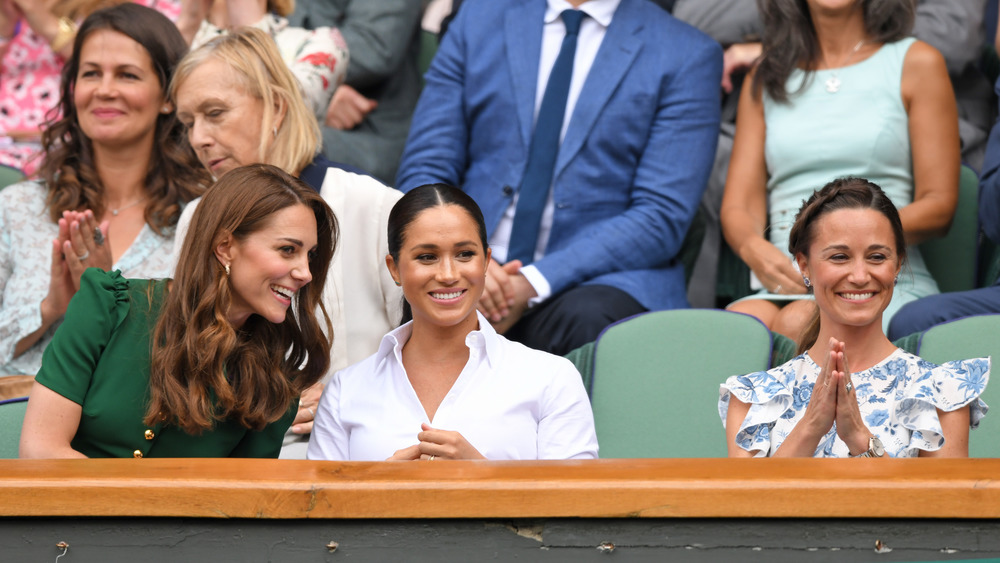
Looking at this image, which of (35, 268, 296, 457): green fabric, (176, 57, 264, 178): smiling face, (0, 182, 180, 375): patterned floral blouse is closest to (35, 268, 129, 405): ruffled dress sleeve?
(35, 268, 296, 457): green fabric

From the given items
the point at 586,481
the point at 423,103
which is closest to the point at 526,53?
the point at 423,103

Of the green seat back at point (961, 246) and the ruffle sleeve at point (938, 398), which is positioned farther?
the green seat back at point (961, 246)

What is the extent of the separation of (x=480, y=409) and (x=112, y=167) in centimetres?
146

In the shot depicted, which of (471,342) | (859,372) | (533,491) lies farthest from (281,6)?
(533,491)

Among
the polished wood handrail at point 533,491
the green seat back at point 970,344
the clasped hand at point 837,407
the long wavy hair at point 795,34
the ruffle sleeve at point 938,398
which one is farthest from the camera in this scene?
the long wavy hair at point 795,34

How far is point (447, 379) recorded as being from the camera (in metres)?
1.98

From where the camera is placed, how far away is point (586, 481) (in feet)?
4.22

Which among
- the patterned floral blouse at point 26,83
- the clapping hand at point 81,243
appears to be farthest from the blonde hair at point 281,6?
the clapping hand at point 81,243

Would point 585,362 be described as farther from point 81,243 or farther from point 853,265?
point 81,243

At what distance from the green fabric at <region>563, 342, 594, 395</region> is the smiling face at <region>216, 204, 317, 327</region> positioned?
705 millimetres

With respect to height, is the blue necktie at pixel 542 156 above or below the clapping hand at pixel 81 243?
above

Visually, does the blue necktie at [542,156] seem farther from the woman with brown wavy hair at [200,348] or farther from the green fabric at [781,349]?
the woman with brown wavy hair at [200,348]

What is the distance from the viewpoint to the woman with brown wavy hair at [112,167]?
2.78 m

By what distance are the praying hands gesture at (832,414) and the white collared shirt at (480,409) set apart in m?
0.36
